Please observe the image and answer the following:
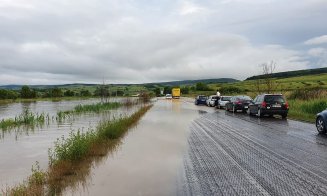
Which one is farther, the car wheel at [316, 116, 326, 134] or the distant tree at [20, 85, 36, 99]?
the distant tree at [20, 85, 36, 99]

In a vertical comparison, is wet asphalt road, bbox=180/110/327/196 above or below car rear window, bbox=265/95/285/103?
below

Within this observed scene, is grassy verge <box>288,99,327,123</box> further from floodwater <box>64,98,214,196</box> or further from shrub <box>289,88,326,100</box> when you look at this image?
floodwater <box>64,98,214,196</box>

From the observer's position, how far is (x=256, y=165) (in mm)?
9453

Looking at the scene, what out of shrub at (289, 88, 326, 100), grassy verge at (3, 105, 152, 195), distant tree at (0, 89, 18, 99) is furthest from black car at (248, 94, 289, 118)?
distant tree at (0, 89, 18, 99)

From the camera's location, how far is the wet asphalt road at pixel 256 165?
23.7 ft

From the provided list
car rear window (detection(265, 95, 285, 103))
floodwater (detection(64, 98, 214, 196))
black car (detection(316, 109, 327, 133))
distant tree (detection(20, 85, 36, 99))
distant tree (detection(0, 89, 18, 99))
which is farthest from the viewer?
distant tree (detection(20, 85, 36, 99))

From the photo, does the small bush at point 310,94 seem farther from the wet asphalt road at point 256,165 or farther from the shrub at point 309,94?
the wet asphalt road at point 256,165

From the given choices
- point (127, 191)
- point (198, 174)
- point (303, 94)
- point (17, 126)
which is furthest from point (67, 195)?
point (303, 94)

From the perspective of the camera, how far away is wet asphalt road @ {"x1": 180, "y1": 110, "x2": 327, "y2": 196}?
7.21 metres

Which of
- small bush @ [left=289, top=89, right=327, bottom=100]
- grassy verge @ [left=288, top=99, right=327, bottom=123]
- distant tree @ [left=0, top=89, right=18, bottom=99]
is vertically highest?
small bush @ [left=289, top=89, right=327, bottom=100]

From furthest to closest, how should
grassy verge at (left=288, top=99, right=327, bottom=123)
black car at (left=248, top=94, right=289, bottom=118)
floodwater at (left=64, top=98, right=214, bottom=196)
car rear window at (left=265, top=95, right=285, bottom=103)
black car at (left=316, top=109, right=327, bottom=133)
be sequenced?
1. car rear window at (left=265, top=95, right=285, bottom=103)
2. grassy verge at (left=288, top=99, right=327, bottom=123)
3. black car at (left=248, top=94, right=289, bottom=118)
4. black car at (left=316, top=109, right=327, bottom=133)
5. floodwater at (left=64, top=98, right=214, bottom=196)

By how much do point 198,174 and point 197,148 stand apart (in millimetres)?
4108

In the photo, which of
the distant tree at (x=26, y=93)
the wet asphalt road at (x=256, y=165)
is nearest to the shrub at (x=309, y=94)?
the wet asphalt road at (x=256, y=165)

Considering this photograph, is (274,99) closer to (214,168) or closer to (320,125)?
(320,125)
